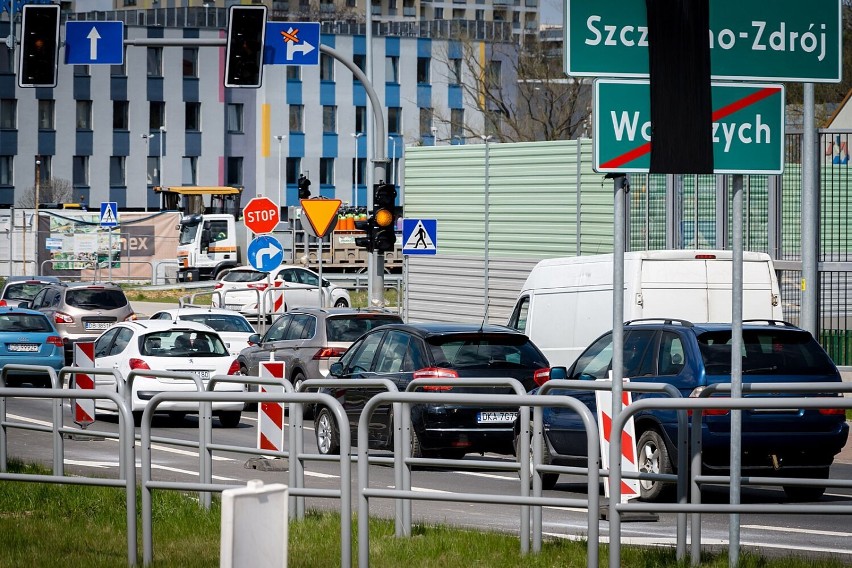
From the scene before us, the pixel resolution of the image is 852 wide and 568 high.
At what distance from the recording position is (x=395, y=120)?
329ft

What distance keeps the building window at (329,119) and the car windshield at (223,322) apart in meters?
68.5

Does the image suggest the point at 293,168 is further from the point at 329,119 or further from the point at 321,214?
the point at 321,214

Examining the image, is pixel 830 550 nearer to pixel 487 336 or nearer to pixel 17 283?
pixel 487 336

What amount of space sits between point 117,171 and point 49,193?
6.92m

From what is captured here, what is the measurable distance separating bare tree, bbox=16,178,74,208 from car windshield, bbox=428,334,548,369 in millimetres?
73203

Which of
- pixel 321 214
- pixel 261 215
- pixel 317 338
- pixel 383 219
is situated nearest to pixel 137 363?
pixel 317 338

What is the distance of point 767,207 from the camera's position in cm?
2566

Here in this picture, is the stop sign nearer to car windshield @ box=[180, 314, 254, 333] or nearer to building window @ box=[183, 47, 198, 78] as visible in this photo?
car windshield @ box=[180, 314, 254, 333]

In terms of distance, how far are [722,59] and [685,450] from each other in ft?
7.50

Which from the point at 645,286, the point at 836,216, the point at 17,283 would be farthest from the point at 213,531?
the point at 17,283

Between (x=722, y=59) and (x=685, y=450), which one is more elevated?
(x=722, y=59)

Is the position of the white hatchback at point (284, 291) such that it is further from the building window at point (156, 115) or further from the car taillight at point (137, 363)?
the building window at point (156, 115)

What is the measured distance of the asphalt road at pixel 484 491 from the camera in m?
11.1

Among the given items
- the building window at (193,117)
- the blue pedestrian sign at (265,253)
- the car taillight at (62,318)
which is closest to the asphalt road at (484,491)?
the blue pedestrian sign at (265,253)
